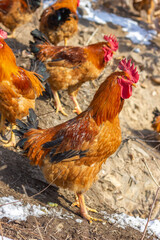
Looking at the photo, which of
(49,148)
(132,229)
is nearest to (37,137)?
(49,148)

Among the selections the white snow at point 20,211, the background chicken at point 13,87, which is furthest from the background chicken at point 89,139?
the background chicken at point 13,87

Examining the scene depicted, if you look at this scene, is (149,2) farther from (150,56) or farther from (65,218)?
(65,218)

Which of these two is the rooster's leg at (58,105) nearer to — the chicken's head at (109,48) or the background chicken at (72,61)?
the background chicken at (72,61)

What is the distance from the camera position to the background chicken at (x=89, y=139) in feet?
11.6

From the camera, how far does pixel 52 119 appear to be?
19.5 ft

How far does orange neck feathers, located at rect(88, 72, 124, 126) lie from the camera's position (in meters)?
3.56

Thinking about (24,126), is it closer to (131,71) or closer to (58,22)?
(131,71)

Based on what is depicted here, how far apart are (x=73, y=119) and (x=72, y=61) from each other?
7.48 ft

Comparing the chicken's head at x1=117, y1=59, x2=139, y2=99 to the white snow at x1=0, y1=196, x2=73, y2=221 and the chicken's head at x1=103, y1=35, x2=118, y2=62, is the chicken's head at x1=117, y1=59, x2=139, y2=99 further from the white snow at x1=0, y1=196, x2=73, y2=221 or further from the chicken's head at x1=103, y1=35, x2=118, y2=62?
the chicken's head at x1=103, y1=35, x2=118, y2=62

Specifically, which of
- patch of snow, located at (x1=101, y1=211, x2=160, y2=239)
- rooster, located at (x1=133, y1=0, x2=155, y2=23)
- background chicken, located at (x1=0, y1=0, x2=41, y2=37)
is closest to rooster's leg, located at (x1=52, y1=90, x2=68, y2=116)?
patch of snow, located at (x1=101, y1=211, x2=160, y2=239)

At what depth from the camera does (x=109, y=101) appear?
358 centimetres

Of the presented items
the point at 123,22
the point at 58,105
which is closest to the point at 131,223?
the point at 58,105

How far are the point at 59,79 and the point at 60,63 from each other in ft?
1.12

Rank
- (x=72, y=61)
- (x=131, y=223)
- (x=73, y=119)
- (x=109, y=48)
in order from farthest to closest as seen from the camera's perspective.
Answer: (x=109, y=48) → (x=72, y=61) → (x=131, y=223) → (x=73, y=119)
